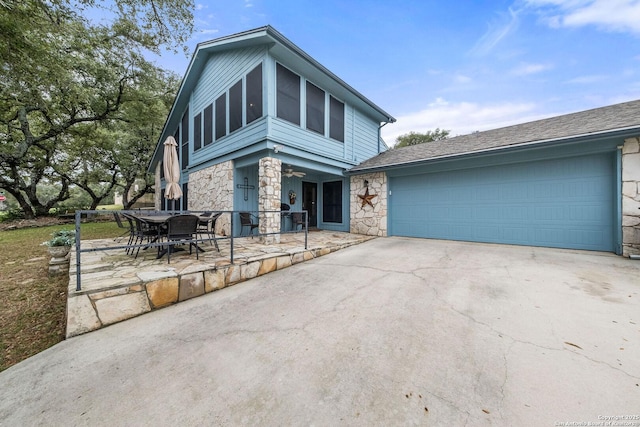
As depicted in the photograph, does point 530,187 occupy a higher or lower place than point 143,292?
higher

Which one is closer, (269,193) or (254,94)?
(269,193)

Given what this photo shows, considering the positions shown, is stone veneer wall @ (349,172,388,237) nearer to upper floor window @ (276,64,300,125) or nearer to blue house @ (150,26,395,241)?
blue house @ (150,26,395,241)

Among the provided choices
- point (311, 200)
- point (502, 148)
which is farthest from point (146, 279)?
point (502, 148)

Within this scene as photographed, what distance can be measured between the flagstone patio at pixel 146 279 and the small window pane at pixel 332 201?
4.88 metres

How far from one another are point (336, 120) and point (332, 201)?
3.18m

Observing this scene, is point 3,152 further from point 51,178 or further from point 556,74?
point 556,74

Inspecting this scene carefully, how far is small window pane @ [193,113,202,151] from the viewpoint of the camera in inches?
365

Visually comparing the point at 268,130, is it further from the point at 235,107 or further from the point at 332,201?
the point at 332,201

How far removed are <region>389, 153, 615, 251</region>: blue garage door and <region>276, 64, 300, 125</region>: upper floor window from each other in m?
4.25

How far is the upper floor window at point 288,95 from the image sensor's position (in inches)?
248

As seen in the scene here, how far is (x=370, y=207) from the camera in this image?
27.7 ft

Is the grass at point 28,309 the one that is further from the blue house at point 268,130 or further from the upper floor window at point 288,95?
the upper floor window at point 288,95

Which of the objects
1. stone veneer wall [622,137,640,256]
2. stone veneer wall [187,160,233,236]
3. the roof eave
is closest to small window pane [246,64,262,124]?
stone veneer wall [187,160,233,236]

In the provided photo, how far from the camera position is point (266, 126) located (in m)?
6.00
